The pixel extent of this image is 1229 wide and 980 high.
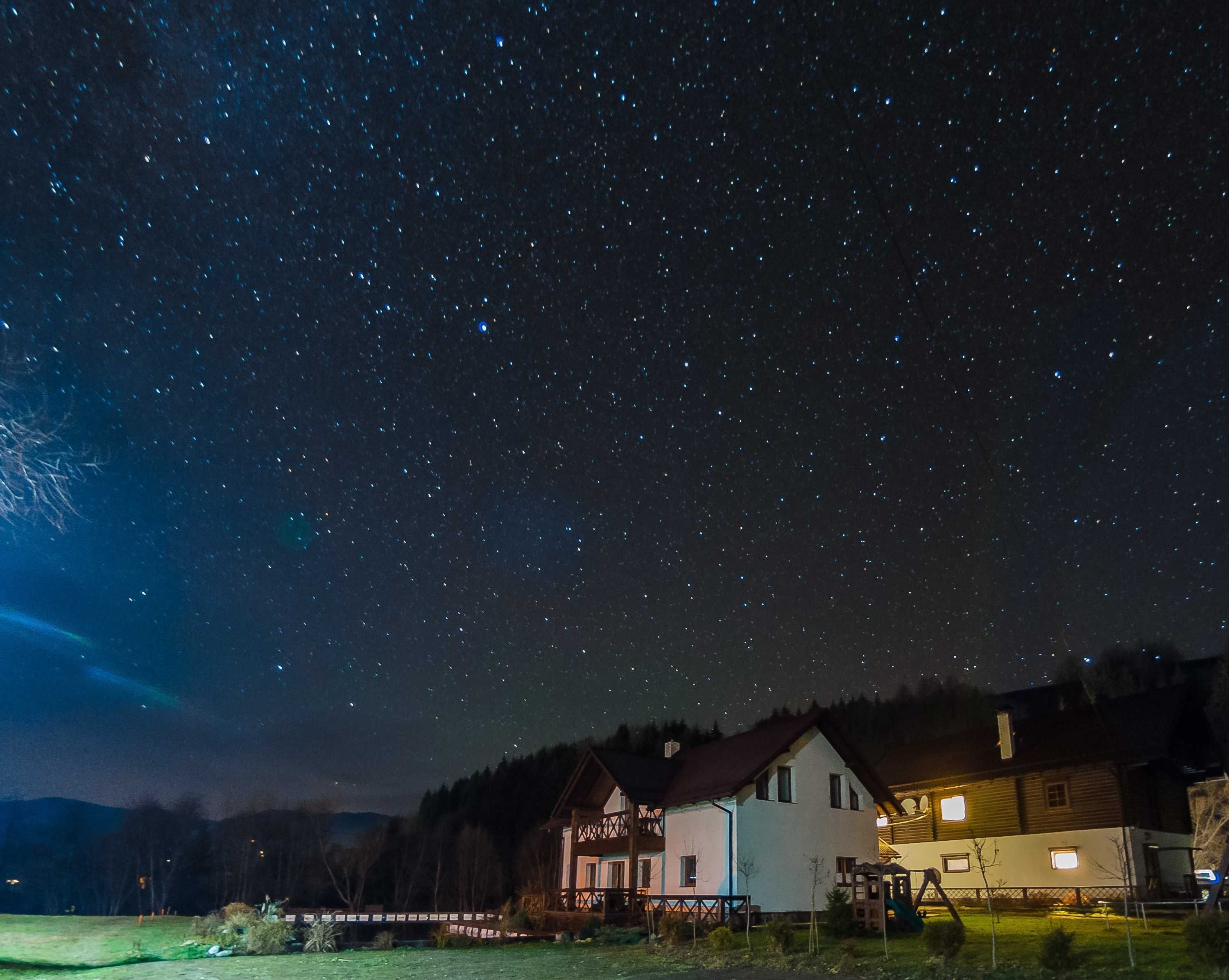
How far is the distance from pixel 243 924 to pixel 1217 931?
2261 cm

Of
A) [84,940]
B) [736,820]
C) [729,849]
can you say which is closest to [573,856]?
[729,849]

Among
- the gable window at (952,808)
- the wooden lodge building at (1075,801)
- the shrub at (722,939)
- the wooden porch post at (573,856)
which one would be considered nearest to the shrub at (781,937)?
the shrub at (722,939)

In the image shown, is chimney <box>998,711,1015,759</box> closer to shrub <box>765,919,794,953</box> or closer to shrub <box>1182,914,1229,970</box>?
shrub <box>765,919,794,953</box>

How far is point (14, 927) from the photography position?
2577 centimetres

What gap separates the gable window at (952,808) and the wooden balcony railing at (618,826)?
14.2m

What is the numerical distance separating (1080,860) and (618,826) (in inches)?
676

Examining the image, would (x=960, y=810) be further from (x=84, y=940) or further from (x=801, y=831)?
(x=84, y=940)

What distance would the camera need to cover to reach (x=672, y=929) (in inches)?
899

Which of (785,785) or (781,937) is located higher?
(785,785)

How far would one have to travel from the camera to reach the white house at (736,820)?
29000mm

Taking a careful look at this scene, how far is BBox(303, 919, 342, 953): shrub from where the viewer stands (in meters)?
23.4

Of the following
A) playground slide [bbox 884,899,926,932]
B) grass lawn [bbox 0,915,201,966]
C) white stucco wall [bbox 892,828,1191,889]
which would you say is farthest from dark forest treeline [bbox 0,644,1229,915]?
playground slide [bbox 884,899,926,932]

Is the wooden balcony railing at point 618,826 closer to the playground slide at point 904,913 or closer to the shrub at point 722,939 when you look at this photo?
the playground slide at point 904,913

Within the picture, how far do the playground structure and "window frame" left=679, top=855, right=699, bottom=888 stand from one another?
21.4 feet
